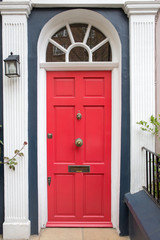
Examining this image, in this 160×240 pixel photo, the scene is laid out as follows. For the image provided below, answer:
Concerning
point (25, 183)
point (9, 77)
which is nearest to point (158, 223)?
point (25, 183)

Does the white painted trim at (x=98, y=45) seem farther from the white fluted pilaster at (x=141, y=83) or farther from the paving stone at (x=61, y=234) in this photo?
the paving stone at (x=61, y=234)

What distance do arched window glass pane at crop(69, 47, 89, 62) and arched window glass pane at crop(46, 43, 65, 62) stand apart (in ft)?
0.46

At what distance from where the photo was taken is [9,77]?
97.1 inches

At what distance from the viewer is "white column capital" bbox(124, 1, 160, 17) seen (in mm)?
2404

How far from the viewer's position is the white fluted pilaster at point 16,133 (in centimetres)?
248

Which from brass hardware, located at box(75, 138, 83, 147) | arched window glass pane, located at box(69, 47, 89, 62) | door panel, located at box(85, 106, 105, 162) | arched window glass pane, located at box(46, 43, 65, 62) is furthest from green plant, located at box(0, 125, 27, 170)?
arched window glass pane, located at box(69, 47, 89, 62)

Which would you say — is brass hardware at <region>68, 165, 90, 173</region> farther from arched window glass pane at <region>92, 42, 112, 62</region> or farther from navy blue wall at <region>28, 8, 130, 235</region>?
arched window glass pane at <region>92, 42, 112, 62</region>

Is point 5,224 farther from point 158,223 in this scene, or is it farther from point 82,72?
point 82,72

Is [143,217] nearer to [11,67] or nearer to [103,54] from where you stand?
[103,54]

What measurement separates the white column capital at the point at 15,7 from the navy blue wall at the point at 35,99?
0.12 metres

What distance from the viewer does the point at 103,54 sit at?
271 cm

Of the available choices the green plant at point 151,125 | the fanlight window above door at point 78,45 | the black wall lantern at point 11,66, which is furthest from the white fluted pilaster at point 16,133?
the green plant at point 151,125

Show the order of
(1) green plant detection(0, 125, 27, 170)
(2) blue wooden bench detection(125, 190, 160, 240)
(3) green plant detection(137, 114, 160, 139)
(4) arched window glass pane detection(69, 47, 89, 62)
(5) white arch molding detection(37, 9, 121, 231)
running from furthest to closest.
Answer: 1. (4) arched window glass pane detection(69, 47, 89, 62)
2. (5) white arch molding detection(37, 9, 121, 231)
3. (1) green plant detection(0, 125, 27, 170)
4. (3) green plant detection(137, 114, 160, 139)
5. (2) blue wooden bench detection(125, 190, 160, 240)

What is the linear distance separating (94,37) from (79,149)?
1747mm
